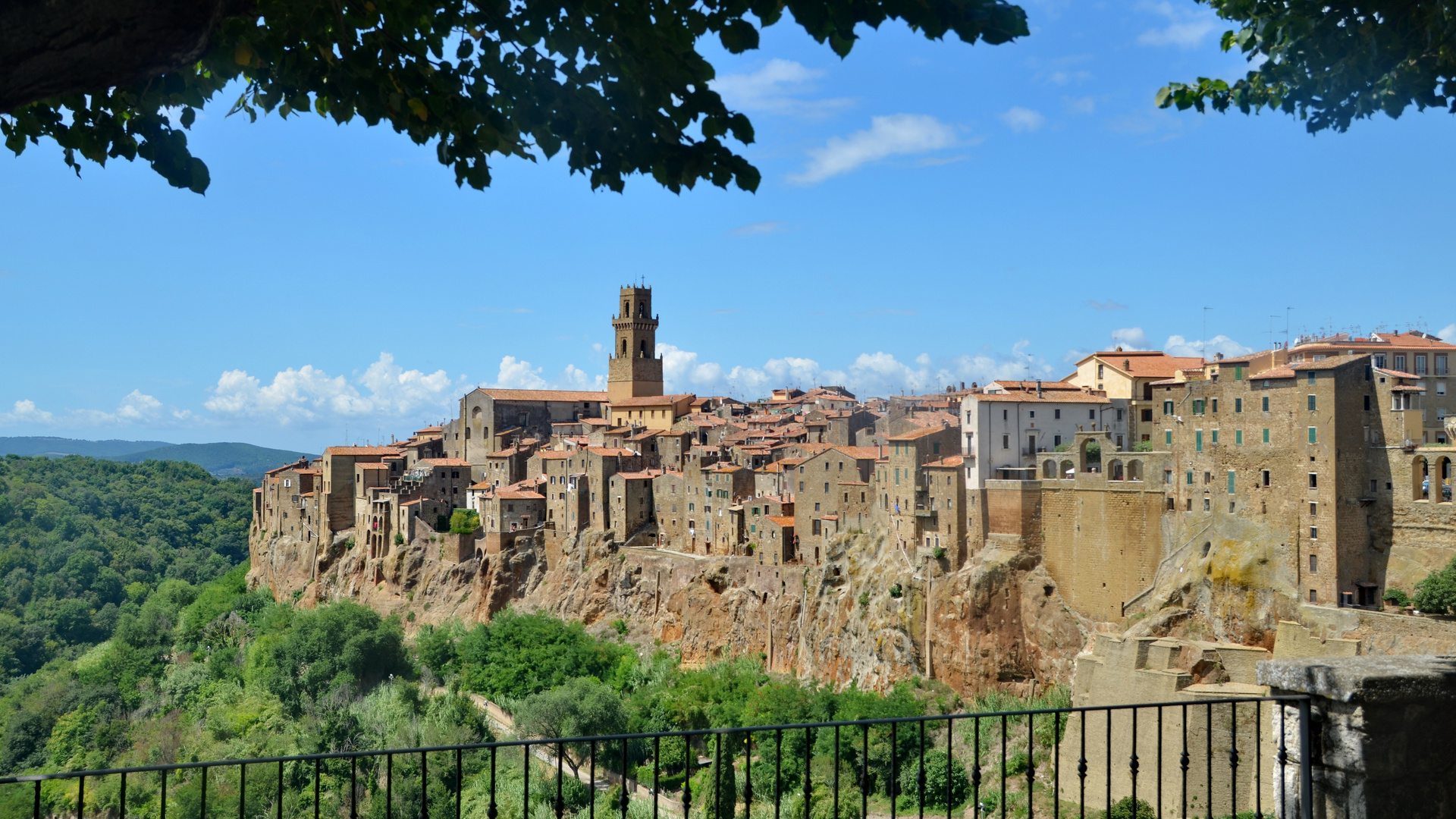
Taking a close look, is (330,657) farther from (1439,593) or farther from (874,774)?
(1439,593)

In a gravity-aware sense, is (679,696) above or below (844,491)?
below

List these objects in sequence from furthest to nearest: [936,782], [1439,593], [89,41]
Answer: [936,782] < [1439,593] < [89,41]

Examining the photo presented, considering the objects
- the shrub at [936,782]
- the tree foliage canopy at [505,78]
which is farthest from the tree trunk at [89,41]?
the shrub at [936,782]

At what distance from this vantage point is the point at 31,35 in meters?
3.65

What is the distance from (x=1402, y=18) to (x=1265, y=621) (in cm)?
2442

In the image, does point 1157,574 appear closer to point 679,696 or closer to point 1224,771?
point 1224,771

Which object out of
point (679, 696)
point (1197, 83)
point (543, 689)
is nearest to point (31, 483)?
point (543, 689)

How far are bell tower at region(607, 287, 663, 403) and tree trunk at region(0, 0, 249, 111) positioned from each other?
69903 mm

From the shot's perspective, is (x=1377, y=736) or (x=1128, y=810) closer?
(x=1377, y=736)

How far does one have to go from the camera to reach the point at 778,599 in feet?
144

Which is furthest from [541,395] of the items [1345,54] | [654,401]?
[1345,54]

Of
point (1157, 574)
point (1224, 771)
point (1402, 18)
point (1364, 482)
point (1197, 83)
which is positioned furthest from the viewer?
point (1157, 574)

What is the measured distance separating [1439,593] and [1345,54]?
22.7m

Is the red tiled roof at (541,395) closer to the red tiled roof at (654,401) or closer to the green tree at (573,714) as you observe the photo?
the red tiled roof at (654,401)
